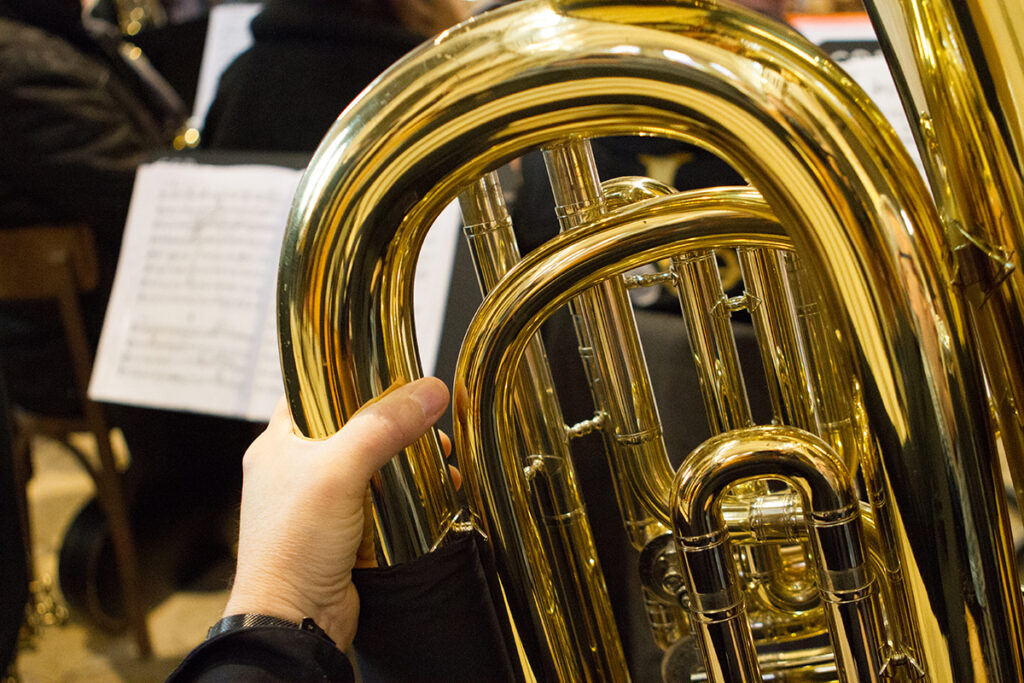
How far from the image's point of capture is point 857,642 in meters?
0.37

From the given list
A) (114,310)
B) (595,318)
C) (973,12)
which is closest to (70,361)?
(114,310)

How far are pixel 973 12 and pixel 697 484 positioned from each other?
0.21m

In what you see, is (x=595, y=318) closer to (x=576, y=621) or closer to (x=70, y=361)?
(x=576, y=621)

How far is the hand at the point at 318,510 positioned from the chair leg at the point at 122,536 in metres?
1.23

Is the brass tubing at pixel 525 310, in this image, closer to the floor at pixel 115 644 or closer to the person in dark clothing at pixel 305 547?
the person in dark clothing at pixel 305 547

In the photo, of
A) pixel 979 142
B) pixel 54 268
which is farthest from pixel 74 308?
pixel 979 142

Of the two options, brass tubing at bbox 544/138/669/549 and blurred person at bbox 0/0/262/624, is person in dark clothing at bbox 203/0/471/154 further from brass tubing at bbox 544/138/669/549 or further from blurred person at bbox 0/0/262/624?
brass tubing at bbox 544/138/669/549

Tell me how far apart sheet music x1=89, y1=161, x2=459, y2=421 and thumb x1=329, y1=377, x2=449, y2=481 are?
71cm

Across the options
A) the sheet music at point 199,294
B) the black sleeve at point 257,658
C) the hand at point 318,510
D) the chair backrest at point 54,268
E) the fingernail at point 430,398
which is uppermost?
the chair backrest at point 54,268

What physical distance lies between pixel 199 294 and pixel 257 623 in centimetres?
82

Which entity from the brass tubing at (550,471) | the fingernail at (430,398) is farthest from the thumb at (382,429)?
the brass tubing at (550,471)

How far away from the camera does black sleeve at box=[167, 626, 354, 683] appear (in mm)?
367

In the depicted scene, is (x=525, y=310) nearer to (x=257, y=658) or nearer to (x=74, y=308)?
(x=257, y=658)

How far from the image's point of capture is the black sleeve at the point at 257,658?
37cm
